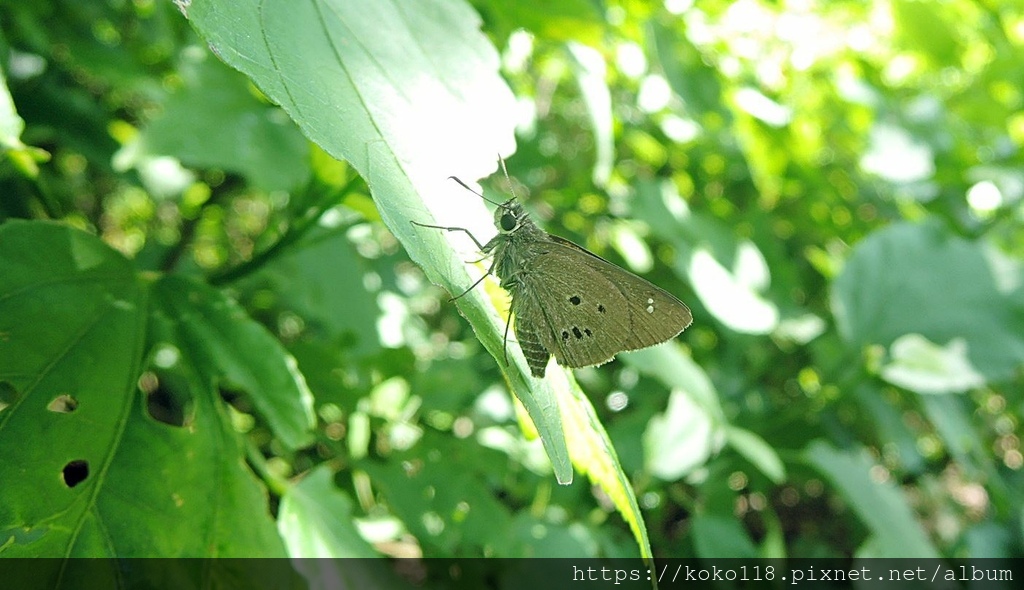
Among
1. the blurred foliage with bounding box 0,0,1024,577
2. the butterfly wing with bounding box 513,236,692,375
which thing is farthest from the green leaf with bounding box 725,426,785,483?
the butterfly wing with bounding box 513,236,692,375

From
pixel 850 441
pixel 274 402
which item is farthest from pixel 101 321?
pixel 850 441

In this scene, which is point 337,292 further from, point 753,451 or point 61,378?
point 753,451

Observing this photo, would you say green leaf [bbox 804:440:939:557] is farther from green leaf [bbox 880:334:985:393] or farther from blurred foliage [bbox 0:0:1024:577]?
green leaf [bbox 880:334:985:393]

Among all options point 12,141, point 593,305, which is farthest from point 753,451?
point 12,141

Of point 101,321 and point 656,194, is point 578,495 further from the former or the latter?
point 101,321

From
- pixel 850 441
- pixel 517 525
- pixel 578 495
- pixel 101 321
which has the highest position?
pixel 101 321

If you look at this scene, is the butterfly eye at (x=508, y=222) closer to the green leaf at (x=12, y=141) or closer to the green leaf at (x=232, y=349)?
the green leaf at (x=232, y=349)

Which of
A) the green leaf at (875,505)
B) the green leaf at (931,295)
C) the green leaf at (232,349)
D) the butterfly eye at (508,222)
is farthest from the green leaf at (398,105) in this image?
the green leaf at (931,295)

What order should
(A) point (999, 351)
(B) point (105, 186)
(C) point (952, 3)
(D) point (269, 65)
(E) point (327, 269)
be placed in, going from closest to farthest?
(D) point (269, 65), (E) point (327, 269), (A) point (999, 351), (B) point (105, 186), (C) point (952, 3)
